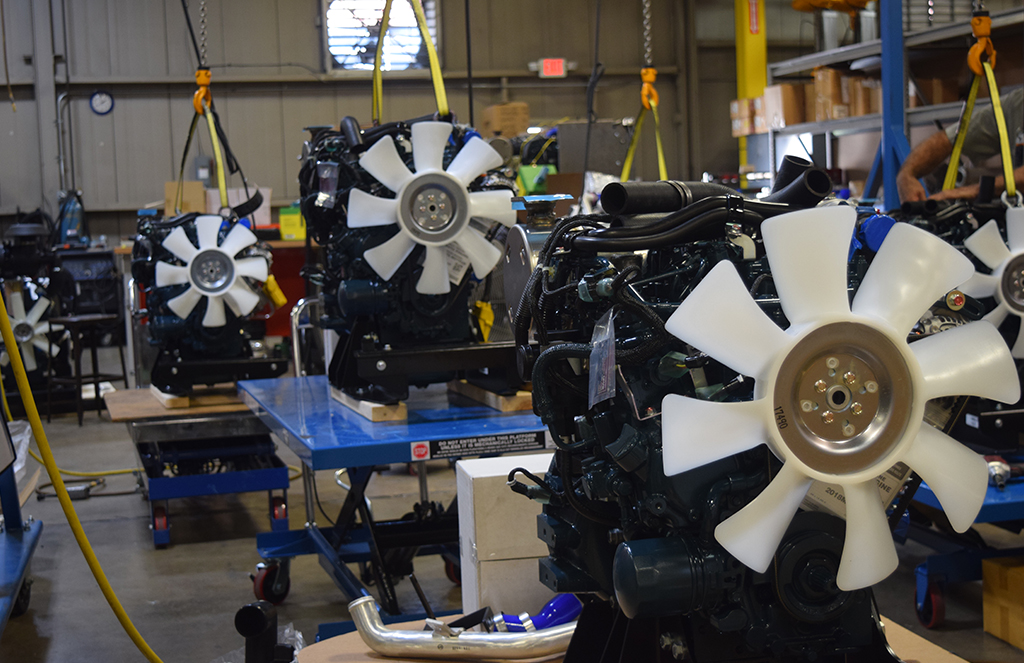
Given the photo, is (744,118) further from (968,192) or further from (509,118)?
(968,192)

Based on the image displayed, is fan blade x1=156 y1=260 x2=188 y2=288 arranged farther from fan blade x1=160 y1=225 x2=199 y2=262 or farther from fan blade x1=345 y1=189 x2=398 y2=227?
fan blade x1=345 y1=189 x2=398 y2=227

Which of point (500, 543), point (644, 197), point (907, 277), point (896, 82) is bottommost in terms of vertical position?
point (500, 543)

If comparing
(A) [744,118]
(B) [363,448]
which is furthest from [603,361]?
(A) [744,118]

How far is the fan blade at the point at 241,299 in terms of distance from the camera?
4758mm

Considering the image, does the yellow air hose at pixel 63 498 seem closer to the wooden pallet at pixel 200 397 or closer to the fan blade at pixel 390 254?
the fan blade at pixel 390 254

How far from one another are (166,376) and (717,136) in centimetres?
994

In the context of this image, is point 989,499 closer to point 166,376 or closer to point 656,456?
point 656,456

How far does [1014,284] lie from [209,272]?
3501 millimetres

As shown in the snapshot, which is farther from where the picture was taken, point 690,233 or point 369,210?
point 369,210

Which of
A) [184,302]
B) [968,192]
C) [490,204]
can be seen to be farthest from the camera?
[184,302]

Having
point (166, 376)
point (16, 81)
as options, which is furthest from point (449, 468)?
point (16, 81)

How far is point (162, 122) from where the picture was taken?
1177 cm

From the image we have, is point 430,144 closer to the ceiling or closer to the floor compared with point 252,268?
closer to the ceiling

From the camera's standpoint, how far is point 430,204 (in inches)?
127
